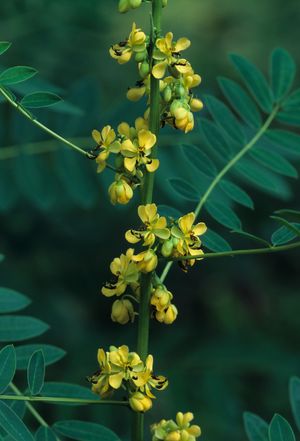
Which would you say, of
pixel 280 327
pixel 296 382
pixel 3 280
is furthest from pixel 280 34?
pixel 296 382

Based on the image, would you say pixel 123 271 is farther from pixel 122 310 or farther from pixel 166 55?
pixel 166 55

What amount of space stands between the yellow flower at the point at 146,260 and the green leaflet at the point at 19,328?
1.65 feet

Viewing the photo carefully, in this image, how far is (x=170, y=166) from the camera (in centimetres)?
316

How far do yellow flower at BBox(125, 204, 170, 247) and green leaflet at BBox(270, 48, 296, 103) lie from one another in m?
0.91

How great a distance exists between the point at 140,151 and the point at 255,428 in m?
0.68

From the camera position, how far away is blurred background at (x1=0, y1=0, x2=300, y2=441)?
10.1ft

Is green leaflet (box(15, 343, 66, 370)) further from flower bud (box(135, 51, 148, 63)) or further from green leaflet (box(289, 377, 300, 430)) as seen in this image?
flower bud (box(135, 51, 148, 63))

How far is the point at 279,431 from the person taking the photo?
166 centimetres

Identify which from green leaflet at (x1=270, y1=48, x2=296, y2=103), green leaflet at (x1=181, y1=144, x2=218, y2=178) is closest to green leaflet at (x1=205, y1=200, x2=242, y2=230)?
green leaflet at (x1=181, y1=144, x2=218, y2=178)

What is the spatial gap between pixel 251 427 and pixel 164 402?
1486mm

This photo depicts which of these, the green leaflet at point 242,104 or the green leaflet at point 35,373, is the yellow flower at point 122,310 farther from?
the green leaflet at point 242,104

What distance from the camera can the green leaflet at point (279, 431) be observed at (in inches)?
65.0

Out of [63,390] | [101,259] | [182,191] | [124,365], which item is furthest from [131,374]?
[101,259]

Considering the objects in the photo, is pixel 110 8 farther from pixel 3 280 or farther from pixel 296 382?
pixel 296 382
